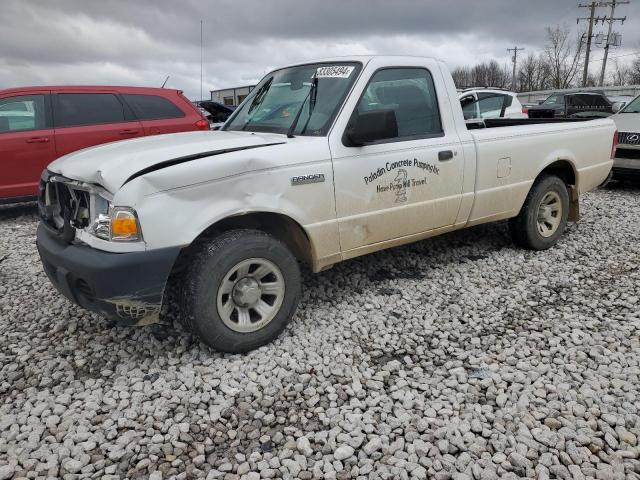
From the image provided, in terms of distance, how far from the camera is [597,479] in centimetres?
217

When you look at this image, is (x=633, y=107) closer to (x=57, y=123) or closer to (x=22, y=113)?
(x=57, y=123)

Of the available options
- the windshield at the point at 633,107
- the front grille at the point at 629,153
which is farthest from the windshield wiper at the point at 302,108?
the windshield at the point at 633,107

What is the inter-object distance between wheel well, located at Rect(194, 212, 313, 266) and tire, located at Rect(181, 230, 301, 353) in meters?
0.12

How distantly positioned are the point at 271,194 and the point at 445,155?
161cm

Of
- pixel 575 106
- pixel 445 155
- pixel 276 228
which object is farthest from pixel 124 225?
pixel 575 106

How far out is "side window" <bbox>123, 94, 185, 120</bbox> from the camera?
7230 millimetres

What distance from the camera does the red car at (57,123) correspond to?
6.48m

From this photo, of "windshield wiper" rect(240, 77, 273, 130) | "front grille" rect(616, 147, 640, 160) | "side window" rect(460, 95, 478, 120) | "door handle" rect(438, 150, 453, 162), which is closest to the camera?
"door handle" rect(438, 150, 453, 162)

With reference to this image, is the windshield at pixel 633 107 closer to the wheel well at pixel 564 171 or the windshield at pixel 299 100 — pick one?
the wheel well at pixel 564 171

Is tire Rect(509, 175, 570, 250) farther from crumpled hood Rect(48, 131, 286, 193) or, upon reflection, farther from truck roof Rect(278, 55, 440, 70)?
crumpled hood Rect(48, 131, 286, 193)

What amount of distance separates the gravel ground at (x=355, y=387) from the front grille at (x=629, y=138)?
4.21 metres

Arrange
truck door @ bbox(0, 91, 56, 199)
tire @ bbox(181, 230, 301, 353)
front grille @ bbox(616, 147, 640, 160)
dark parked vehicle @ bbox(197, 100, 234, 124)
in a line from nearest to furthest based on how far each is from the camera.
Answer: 1. tire @ bbox(181, 230, 301, 353)
2. truck door @ bbox(0, 91, 56, 199)
3. front grille @ bbox(616, 147, 640, 160)
4. dark parked vehicle @ bbox(197, 100, 234, 124)

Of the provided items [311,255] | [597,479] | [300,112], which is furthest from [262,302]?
[597,479]

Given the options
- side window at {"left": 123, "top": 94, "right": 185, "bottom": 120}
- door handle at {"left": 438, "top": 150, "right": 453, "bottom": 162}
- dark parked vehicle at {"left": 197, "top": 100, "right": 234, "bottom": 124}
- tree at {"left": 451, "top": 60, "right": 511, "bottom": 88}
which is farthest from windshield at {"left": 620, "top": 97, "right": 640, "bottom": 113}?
tree at {"left": 451, "top": 60, "right": 511, "bottom": 88}
